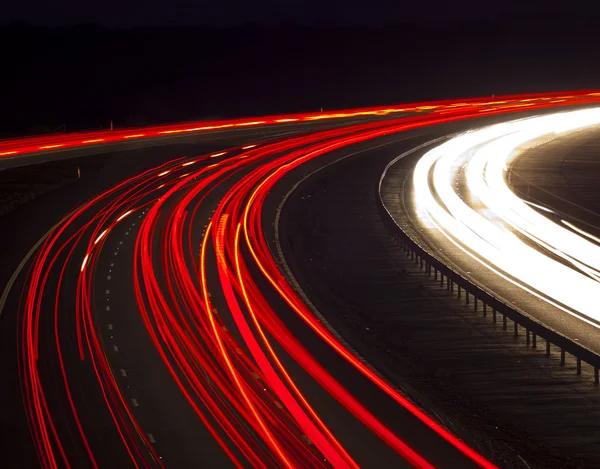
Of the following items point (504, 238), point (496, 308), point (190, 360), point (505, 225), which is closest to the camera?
point (190, 360)

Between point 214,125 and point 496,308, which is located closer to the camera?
point 496,308

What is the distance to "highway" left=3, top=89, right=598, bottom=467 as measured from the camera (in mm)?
16562

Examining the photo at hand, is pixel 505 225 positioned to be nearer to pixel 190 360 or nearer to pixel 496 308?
pixel 496 308

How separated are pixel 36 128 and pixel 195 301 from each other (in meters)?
48.9

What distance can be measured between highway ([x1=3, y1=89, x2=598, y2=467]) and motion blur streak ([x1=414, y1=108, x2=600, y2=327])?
7092 millimetres

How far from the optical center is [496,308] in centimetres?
2456

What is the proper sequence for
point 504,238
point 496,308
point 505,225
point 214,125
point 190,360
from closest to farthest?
point 190,360 < point 496,308 < point 504,238 < point 505,225 < point 214,125

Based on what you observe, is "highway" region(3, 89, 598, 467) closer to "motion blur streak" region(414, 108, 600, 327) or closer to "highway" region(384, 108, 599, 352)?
"highway" region(384, 108, 599, 352)

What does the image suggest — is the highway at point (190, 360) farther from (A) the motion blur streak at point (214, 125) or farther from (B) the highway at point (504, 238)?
(A) the motion blur streak at point (214, 125)

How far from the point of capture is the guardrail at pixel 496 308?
20438 mm

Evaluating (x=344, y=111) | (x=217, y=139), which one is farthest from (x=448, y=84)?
(x=217, y=139)

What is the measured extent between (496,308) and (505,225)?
1552 cm

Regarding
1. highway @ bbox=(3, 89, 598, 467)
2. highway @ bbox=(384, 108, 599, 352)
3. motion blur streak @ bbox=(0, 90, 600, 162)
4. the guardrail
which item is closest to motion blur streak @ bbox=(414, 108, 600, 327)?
highway @ bbox=(384, 108, 599, 352)

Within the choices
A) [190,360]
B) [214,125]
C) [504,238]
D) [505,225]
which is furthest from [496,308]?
[214,125]
